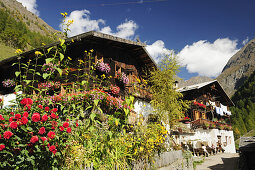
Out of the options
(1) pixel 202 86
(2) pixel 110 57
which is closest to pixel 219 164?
(2) pixel 110 57

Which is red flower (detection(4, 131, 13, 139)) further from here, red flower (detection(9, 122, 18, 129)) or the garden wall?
the garden wall

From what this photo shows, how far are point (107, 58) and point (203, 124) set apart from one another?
12.9 metres

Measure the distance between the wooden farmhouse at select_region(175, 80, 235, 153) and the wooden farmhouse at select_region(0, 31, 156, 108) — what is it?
627cm

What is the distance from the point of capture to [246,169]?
8.09 m

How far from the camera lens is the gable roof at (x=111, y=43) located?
28.1 feet

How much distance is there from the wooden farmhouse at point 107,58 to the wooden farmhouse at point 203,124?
627 centimetres

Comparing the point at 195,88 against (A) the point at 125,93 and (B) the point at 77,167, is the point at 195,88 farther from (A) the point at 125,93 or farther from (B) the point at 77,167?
(B) the point at 77,167

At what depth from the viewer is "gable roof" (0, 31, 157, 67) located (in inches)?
338

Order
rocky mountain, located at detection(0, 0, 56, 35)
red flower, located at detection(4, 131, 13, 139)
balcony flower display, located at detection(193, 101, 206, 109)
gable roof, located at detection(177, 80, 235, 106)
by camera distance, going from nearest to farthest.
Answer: red flower, located at detection(4, 131, 13, 139) → balcony flower display, located at detection(193, 101, 206, 109) → gable roof, located at detection(177, 80, 235, 106) → rocky mountain, located at detection(0, 0, 56, 35)

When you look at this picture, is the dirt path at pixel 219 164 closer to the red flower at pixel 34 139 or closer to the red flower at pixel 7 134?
the red flower at pixel 34 139

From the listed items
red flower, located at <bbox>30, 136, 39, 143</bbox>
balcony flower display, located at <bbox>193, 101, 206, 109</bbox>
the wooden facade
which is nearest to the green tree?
the wooden facade

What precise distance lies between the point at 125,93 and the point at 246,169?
6711 millimetres

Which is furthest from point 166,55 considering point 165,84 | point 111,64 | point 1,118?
point 1,118

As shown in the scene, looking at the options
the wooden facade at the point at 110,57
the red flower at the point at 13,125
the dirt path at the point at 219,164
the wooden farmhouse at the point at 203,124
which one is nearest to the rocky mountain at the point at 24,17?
the wooden farmhouse at the point at 203,124
